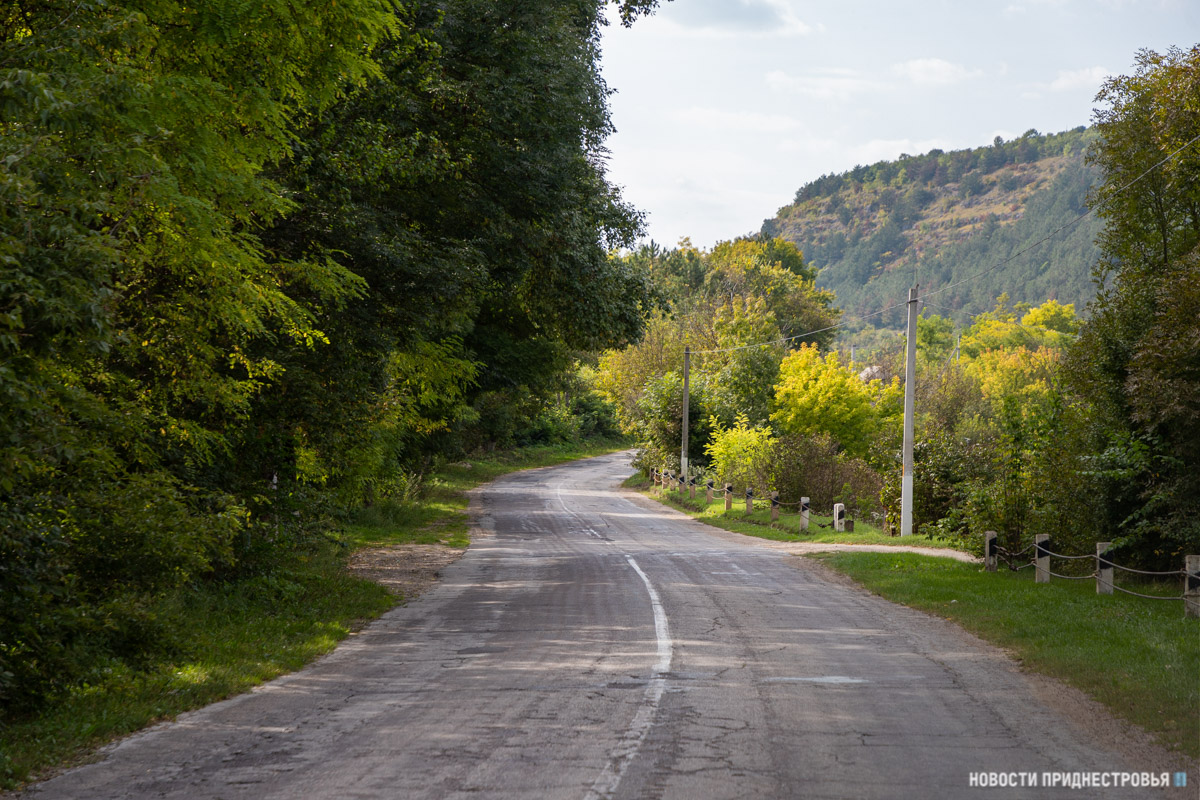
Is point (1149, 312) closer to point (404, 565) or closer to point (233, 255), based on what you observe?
point (233, 255)

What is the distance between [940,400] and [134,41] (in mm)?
53768

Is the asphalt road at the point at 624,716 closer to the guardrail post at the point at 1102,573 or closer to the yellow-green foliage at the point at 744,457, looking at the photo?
the guardrail post at the point at 1102,573

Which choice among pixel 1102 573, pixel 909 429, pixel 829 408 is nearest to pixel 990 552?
pixel 1102 573

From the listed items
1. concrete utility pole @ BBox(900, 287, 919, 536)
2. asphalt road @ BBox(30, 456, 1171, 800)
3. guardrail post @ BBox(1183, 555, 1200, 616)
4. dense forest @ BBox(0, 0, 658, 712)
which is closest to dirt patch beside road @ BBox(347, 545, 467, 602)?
dense forest @ BBox(0, 0, 658, 712)

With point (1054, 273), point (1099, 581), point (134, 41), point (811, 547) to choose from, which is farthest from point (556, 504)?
point (1054, 273)

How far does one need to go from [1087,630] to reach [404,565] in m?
12.6

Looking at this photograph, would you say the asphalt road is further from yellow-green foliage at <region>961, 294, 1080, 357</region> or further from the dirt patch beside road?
yellow-green foliage at <region>961, 294, 1080, 357</region>

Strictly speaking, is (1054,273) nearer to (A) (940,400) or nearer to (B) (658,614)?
(A) (940,400)

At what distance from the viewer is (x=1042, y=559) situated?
15125mm

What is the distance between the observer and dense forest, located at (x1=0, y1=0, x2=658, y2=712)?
609 cm

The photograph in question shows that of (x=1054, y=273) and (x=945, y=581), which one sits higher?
(x=1054, y=273)

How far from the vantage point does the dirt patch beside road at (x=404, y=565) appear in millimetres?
16375

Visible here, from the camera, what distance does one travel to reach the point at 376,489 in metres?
26.5

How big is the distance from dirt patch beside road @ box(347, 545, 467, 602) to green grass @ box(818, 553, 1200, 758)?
768 cm
